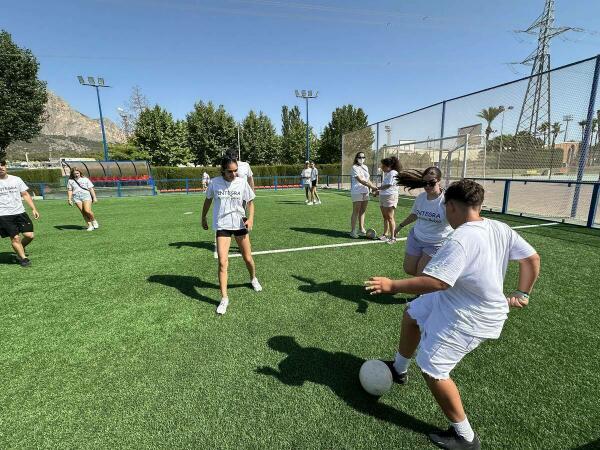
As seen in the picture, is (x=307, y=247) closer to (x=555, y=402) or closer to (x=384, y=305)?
(x=384, y=305)

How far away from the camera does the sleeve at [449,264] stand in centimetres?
171

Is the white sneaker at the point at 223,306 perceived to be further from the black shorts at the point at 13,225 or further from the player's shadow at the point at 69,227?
the player's shadow at the point at 69,227

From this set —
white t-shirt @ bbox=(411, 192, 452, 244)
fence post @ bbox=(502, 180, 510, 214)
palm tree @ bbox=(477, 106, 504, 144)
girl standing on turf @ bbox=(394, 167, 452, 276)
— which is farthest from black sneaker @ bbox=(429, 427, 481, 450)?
palm tree @ bbox=(477, 106, 504, 144)

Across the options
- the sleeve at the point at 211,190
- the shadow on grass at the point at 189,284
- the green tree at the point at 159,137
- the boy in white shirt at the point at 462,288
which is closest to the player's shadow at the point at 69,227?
the shadow on grass at the point at 189,284

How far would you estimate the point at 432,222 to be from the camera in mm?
3809

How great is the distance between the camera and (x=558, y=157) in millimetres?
10383

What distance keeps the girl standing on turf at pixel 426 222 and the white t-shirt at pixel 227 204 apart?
2.30 metres

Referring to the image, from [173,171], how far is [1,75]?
18323 mm

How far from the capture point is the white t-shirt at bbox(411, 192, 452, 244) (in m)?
3.74

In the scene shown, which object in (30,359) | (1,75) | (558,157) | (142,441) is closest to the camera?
(142,441)

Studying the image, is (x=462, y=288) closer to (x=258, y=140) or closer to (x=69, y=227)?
(x=69, y=227)

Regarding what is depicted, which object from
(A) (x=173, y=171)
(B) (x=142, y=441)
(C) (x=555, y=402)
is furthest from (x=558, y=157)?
(A) (x=173, y=171)

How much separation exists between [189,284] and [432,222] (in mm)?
3912

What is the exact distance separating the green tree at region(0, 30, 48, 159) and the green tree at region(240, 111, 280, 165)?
23.2 metres
